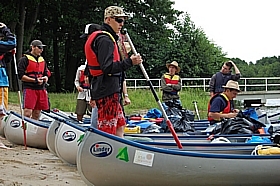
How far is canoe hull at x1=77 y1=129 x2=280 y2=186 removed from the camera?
4.04m

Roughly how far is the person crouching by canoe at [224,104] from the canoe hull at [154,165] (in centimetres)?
165

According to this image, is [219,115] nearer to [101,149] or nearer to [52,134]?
[52,134]

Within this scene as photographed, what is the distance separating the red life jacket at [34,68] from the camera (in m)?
6.99

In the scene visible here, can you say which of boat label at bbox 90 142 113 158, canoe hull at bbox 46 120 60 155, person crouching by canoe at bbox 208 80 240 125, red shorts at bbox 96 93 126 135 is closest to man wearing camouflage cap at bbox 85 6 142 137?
red shorts at bbox 96 93 126 135

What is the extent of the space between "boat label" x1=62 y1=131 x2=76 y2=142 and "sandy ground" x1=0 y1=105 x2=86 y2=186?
32cm

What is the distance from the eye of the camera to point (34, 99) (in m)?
6.97

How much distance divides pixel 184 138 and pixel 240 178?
147 cm

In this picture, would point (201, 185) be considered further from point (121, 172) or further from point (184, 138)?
point (184, 138)

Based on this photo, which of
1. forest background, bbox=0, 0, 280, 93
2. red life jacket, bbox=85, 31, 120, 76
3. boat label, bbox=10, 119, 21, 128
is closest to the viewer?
red life jacket, bbox=85, 31, 120, 76

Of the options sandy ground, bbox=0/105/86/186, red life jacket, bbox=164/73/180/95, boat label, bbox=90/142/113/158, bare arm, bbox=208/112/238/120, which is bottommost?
sandy ground, bbox=0/105/86/186

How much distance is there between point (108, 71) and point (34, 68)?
329cm

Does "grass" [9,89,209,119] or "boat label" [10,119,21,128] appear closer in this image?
"boat label" [10,119,21,128]

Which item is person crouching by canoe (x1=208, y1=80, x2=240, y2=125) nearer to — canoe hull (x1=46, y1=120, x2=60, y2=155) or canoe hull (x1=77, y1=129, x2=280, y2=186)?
canoe hull (x1=77, y1=129, x2=280, y2=186)

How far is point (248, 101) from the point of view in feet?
78.0
